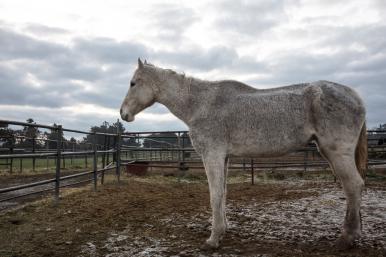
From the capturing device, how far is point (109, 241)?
12.9 ft

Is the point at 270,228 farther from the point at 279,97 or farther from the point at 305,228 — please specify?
the point at 279,97

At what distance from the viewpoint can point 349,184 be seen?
142 inches

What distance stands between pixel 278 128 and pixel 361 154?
3.62 feet

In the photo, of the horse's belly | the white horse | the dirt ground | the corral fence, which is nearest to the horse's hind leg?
the white horse

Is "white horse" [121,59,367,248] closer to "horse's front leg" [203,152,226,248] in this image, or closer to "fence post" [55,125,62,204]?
"horse's front leg" [203,152,226,248]

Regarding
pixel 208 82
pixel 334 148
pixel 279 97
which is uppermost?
pixel 208 82

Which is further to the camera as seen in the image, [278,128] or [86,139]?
[86,139]

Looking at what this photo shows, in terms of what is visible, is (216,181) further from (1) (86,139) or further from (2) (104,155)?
(1) (86,139)

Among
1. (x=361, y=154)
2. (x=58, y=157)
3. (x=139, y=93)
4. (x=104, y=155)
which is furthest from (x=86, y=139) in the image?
(x=361, y=154)

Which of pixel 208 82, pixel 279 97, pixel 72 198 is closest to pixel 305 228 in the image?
pixel 279 97

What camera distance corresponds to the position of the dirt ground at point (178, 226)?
358 centimetres

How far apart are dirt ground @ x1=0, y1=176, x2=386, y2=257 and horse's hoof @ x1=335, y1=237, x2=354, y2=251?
0.20 ft

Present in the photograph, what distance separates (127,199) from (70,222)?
1924 mm

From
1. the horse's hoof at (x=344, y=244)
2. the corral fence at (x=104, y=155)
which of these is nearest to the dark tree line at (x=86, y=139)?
the corral fence at (x=104, y=155)
